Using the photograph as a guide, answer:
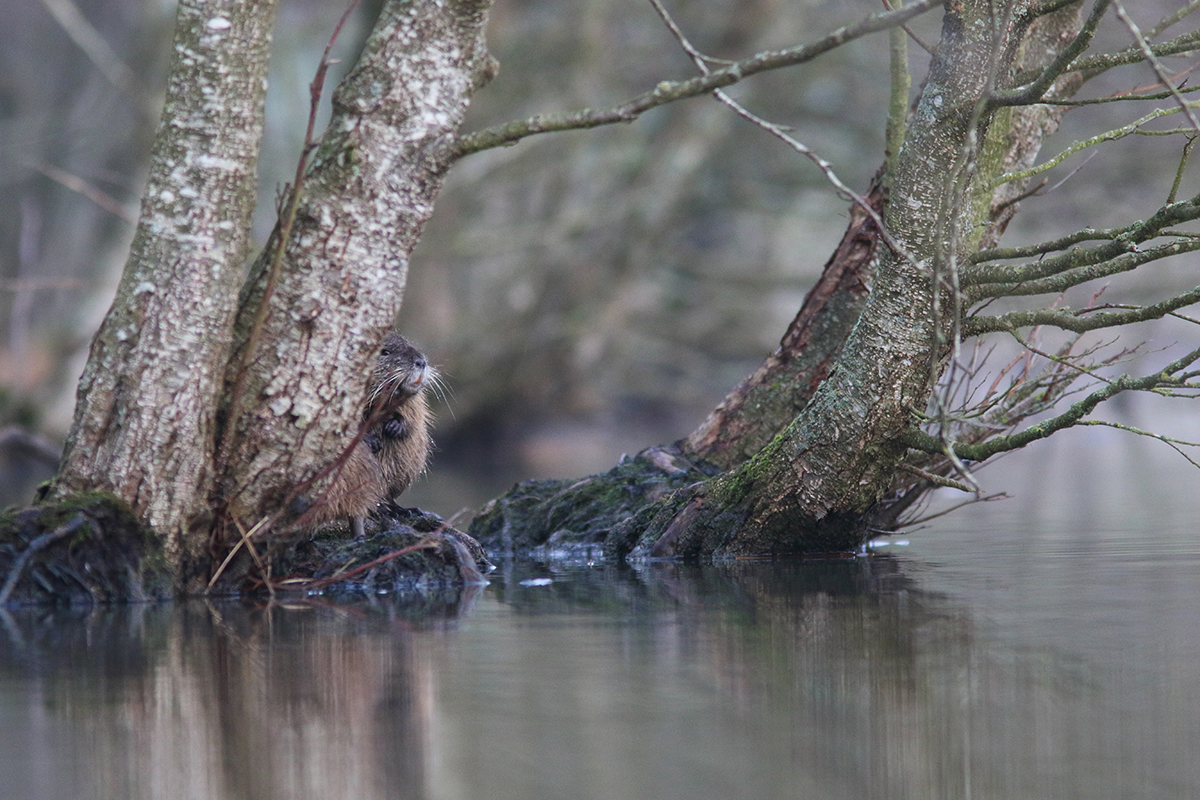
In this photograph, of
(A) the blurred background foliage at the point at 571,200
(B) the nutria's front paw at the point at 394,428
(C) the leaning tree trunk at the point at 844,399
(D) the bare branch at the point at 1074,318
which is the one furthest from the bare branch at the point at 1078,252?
(A) the blurred background foliage at the point at 571,200

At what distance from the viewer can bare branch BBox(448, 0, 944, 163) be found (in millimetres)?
4055

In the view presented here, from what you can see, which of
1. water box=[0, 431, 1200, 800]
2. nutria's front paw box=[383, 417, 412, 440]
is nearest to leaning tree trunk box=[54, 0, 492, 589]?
water box=[0, 431, 1200, 800]

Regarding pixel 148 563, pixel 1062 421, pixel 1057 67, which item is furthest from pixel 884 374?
pixel 148 563

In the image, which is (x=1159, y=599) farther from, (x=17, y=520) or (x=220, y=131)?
(x=17, y=520)

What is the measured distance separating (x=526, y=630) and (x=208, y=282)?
1675 millimetres

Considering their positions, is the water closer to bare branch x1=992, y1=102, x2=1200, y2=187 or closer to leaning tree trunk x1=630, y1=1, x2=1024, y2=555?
leaning tree trunk x1=630, y1=1, x2=1024, y2=555

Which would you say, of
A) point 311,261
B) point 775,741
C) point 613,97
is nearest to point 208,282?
point 311,261

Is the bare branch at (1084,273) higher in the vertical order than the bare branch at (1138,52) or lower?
lower

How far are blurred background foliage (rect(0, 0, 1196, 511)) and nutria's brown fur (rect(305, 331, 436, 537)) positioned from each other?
23.3 ft

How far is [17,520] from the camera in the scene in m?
4.77

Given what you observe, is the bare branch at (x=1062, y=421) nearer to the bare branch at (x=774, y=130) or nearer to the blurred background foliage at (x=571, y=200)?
the bare branch at (x=774, y=130)

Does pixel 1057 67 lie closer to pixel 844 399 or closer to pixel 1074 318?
pixel 1074 318

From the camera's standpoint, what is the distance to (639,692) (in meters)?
3.45

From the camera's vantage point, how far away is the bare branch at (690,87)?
4.05 meters
